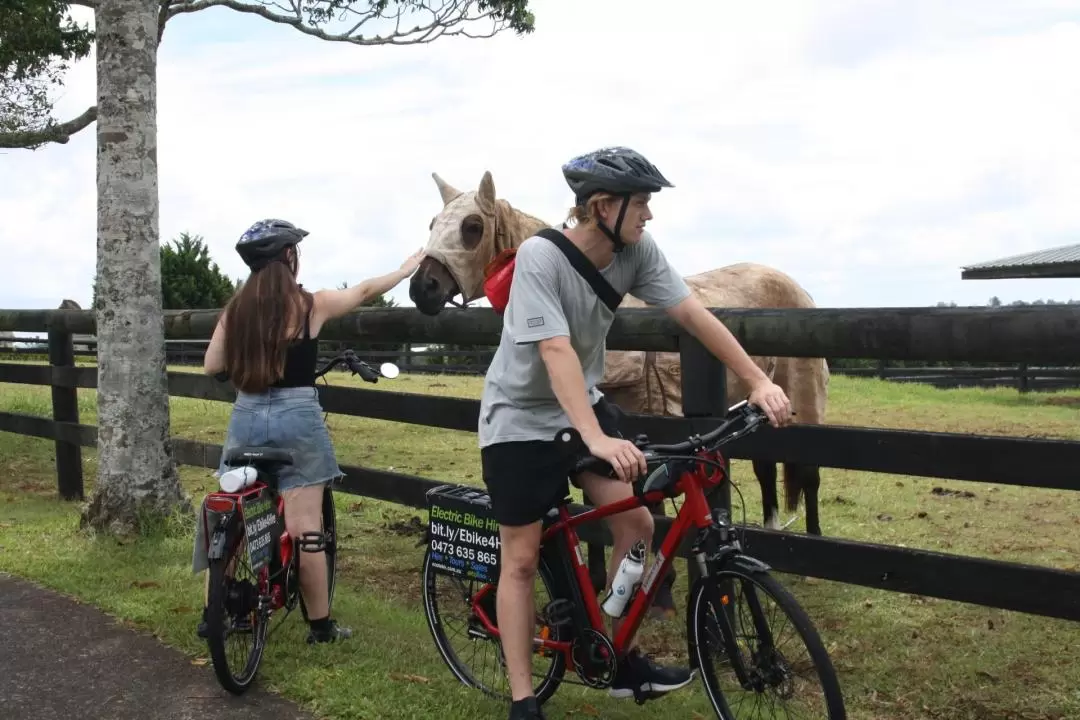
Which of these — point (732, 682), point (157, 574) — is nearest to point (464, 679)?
point (732, 682)

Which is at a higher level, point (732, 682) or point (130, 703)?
point (732, 682)

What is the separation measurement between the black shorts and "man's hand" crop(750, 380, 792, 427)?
596 mm

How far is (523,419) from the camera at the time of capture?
3246mm

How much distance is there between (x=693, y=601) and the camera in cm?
317

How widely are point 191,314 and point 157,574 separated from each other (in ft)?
6.73

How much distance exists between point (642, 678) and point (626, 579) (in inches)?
13.5

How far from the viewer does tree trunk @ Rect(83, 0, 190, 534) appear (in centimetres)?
636

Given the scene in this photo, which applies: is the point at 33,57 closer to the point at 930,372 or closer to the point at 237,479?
the point at 237,479

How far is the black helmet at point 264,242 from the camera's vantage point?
4238 millimetres

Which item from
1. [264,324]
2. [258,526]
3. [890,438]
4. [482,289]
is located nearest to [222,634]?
[258,526]

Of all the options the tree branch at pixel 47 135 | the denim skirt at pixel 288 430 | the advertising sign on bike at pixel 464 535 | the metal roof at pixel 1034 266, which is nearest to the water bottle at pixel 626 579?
the advertising sign on bike at pixel 464 535

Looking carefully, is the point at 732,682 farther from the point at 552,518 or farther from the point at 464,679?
the point at 464,679

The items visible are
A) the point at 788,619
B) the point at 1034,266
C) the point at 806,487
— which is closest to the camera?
the point at 788,619

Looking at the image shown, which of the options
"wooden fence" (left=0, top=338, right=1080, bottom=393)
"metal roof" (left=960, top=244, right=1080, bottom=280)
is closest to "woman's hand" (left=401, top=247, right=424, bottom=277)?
"wooden fence" (left=0, top=338, right=1080, bottom=393)
